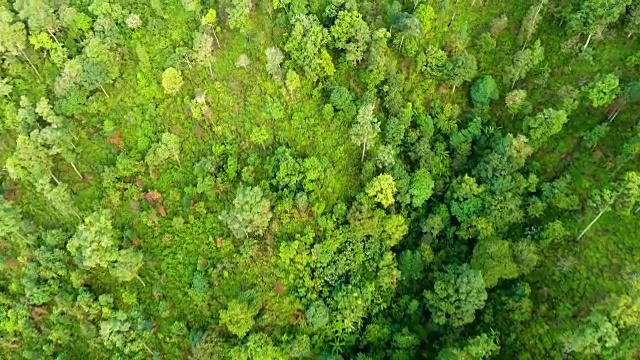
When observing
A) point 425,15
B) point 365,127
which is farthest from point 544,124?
point 365,127

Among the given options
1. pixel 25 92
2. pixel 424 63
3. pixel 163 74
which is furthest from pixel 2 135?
pixel 424 63

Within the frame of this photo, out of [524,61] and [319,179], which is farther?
[524,61]

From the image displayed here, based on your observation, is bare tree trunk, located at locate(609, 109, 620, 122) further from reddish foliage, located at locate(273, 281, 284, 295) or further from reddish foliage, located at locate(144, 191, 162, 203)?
reddish foliage, located at locate(144, 191, 162, 203)

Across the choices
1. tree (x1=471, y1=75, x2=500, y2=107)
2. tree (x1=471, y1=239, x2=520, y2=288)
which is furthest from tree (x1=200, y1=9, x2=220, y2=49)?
tree (x1=471, y1=239, x2=520, y2=288)

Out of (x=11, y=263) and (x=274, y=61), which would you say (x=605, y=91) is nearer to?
(x=274, y=61)

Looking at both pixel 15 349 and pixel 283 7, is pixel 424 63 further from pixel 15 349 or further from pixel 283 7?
pixel 15 349

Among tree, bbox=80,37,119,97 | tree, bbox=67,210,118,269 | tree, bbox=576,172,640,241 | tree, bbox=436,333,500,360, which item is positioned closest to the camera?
tree, bbox=436,333,500,360
